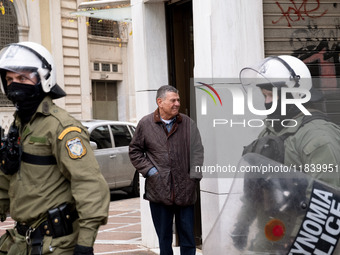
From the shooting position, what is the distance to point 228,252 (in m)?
2.67

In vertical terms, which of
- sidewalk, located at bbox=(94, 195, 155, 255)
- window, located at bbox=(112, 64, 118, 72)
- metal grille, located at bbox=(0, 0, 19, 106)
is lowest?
sidewalk, located at bbox=(94, 195, 155, 255)

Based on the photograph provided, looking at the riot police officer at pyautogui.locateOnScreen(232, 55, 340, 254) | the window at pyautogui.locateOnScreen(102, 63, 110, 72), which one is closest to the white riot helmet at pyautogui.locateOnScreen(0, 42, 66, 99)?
the riot police officer at pyautogui.locateOnScreen(232, 55, 340, 254)

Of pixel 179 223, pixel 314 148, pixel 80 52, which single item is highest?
pixel 80 52

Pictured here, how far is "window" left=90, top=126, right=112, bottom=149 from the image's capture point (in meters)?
12.4

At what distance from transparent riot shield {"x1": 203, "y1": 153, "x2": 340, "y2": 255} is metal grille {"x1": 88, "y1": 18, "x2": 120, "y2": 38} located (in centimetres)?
2270

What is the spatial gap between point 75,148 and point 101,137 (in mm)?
9350

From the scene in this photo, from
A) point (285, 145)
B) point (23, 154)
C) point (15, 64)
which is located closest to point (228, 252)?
point (285, 145)

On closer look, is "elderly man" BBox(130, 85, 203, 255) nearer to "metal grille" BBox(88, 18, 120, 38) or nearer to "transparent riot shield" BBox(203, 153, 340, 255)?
"transparent riot shield" BBox(203, 153, 340, 255)

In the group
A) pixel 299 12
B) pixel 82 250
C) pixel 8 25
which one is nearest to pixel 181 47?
pixel 299 12

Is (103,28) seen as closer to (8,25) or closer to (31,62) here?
(8,25)

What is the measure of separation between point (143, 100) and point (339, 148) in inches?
189

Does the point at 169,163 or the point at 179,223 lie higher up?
the point at 169,163

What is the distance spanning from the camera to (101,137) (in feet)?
41.1

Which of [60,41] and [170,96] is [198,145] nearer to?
[170,96]
